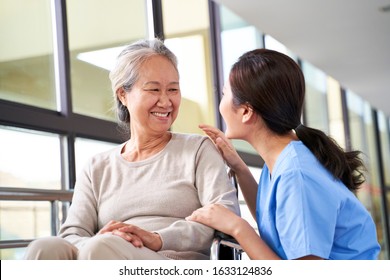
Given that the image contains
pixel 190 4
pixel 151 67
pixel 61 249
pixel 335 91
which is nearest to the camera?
pixel 61 249

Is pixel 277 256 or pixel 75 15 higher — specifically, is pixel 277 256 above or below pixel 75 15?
below

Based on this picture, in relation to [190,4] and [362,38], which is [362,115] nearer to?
[362,38]

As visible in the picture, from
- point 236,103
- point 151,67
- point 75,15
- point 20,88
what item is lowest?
point 236,103

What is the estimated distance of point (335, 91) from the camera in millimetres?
9273

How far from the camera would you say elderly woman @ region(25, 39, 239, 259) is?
1.74 meters

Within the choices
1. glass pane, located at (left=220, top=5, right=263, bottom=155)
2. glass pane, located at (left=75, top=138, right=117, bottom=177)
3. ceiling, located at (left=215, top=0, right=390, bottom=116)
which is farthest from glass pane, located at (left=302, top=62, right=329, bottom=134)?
glass pane, located at (left=75, top=138, right=117, bottom=177)

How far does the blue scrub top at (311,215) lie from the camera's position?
5.01ft

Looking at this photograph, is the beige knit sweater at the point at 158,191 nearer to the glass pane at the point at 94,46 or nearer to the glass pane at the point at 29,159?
the glass pane at the point at 29,159

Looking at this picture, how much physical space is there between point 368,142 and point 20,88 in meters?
8.73

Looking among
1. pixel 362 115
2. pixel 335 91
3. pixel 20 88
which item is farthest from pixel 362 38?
pixel 20 88

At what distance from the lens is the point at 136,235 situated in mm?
1608

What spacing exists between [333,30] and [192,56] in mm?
2263

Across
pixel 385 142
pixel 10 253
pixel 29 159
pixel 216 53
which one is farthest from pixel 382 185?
pixel 10 253

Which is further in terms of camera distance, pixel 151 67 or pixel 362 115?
pixel 362 115
